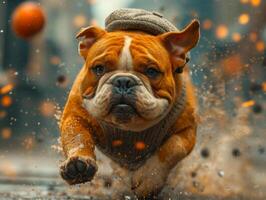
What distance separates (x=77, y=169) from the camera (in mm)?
5406

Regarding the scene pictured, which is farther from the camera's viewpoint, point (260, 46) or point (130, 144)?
point (260, 46)

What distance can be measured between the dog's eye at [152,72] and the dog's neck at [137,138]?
1.54 feet

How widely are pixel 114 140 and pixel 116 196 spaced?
1293 mm

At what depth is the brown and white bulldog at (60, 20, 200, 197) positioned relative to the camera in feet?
17.8

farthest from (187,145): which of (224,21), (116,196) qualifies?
(224,21)

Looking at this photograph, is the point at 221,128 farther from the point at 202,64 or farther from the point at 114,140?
the point at 114,140

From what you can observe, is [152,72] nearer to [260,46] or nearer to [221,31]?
[260,46]

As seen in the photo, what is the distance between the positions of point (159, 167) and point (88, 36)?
46.5 inches

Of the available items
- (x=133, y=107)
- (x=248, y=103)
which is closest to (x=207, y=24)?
(x=248, y=103)

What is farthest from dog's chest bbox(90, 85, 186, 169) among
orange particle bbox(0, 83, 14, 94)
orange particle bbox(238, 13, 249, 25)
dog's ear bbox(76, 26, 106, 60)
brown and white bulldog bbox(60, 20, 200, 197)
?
orange particle bbox(0, 83, 14, 94)

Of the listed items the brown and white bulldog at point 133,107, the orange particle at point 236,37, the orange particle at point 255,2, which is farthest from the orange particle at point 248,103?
the brown and white bulldog at point 133,107

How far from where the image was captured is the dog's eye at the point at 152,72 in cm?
554

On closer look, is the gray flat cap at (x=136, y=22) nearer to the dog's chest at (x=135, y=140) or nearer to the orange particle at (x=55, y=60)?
the dog's chest at (x=135, y=140)

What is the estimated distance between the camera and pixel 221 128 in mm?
9172
